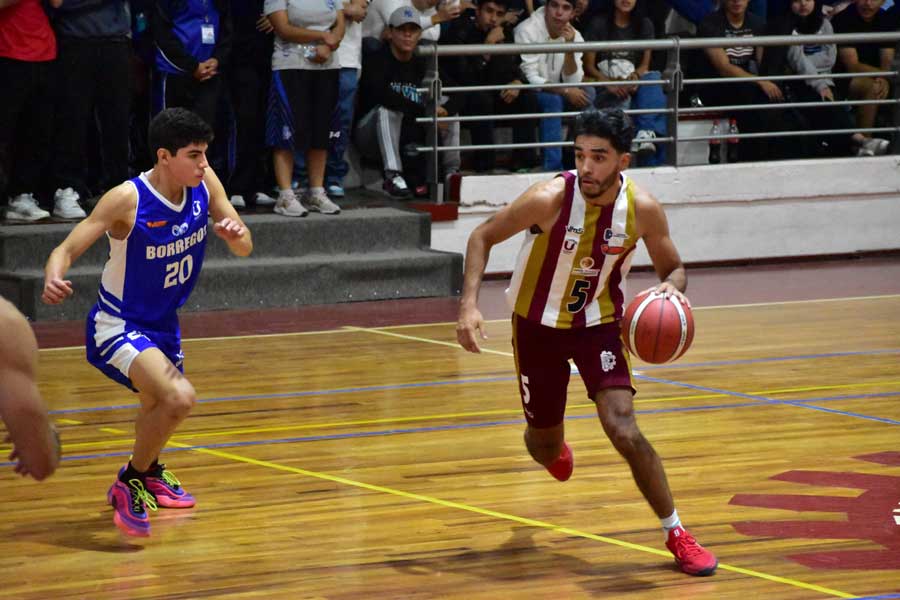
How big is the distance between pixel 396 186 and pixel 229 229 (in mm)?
6901

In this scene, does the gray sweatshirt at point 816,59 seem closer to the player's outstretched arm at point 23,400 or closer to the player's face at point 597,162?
the player's face at point 597,162

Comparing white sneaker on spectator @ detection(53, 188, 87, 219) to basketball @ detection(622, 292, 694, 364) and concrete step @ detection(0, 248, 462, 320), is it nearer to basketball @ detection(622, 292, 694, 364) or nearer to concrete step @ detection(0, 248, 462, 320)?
concrete step @ detection(0, 248, 462, 320)

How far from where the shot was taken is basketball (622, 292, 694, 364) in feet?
16.9

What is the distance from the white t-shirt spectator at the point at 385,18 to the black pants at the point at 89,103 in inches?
90.4

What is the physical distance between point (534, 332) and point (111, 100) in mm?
5969

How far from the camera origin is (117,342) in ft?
18.5

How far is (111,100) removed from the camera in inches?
416

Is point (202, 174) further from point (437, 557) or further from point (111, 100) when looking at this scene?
point (111, 100)

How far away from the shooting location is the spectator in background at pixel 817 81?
1391 centimetres

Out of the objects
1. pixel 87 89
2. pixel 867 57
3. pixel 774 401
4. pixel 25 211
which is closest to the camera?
pixel 774 401

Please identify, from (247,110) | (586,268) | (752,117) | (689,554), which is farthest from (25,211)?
(689,554)

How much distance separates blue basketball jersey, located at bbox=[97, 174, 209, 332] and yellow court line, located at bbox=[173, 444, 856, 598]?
3.29 feet

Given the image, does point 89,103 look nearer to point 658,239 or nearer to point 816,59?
point 658,239

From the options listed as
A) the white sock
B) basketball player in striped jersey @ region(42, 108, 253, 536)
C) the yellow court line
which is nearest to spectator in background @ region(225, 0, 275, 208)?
the yellow court line
